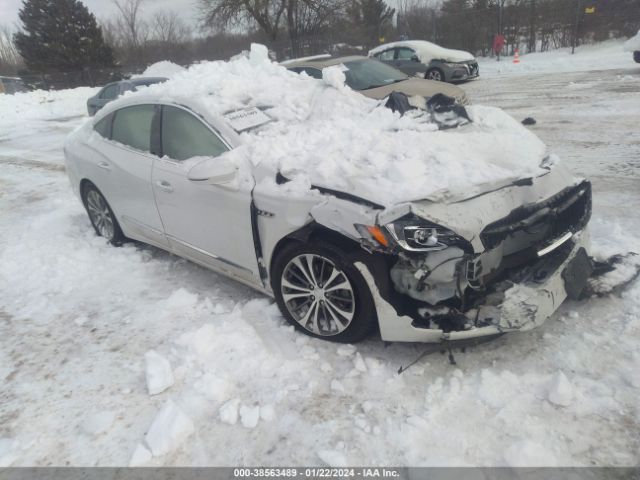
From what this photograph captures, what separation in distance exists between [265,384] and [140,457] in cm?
76

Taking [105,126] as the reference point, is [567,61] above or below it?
below

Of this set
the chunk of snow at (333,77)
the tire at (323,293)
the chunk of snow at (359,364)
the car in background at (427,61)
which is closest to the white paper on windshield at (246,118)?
the chunk of snow at (333,77)

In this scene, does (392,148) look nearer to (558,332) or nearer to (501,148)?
(501,148)

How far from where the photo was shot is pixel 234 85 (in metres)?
4.14

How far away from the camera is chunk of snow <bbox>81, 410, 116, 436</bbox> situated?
2605 millimetres

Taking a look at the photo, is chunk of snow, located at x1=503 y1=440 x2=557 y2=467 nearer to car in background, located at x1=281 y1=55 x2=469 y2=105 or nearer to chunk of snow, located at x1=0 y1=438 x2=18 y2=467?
chunk of snow, located at x1=0 y1=438 x2=18 y2=467

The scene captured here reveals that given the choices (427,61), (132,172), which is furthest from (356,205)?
(427,61)

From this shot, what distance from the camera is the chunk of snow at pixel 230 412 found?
8.48ft

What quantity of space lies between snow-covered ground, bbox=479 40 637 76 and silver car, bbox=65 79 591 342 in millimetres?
16295

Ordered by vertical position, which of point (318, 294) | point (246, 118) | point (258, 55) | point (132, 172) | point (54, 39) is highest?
point (54, 39)

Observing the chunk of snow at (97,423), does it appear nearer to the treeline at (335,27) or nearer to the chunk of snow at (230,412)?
the chunk of snow at (230,412)

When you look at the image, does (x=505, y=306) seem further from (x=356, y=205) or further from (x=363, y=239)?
(x=356, y=205)

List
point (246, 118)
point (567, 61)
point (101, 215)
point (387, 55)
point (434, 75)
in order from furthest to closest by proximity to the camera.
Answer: point (567, 61)
point (387, 55)
point (434, 75)
point (101, 215)
point (246, 118)

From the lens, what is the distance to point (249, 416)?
8.51 ft
